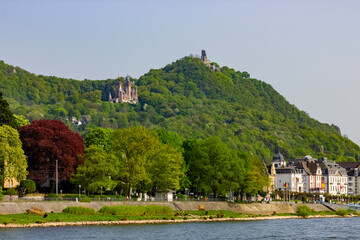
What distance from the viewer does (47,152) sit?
11625 cm

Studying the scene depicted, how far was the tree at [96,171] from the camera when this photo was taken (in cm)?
11212

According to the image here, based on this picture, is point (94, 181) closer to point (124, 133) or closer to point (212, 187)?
point (124, 133)

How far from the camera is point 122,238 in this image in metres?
76.4

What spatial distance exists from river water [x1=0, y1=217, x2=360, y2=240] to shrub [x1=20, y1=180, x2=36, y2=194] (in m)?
22.3

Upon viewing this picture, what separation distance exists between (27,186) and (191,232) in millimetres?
32468

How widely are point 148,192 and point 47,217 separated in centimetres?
4302

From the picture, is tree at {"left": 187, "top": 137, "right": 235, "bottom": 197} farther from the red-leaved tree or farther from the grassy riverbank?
the red-leaved tree

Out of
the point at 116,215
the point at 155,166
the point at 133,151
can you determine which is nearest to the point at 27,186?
the point at 116,215

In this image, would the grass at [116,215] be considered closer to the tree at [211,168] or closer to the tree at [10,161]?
the tree at [211,168]

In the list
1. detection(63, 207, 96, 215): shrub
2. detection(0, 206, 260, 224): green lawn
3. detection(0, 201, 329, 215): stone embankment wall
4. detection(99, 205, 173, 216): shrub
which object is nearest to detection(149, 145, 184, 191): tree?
detection(0, 201, 329, 215): stone embankment wall

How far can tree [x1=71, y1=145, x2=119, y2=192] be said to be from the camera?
368ft

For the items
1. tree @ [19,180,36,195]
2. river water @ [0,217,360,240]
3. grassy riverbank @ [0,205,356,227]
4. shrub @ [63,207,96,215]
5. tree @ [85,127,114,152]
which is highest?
tree @ [85,127,114,152]

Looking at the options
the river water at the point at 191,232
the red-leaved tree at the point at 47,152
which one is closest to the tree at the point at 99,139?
the red-leaved tree at the point at 47,152

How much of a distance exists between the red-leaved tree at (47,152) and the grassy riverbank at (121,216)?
18.2 meters
